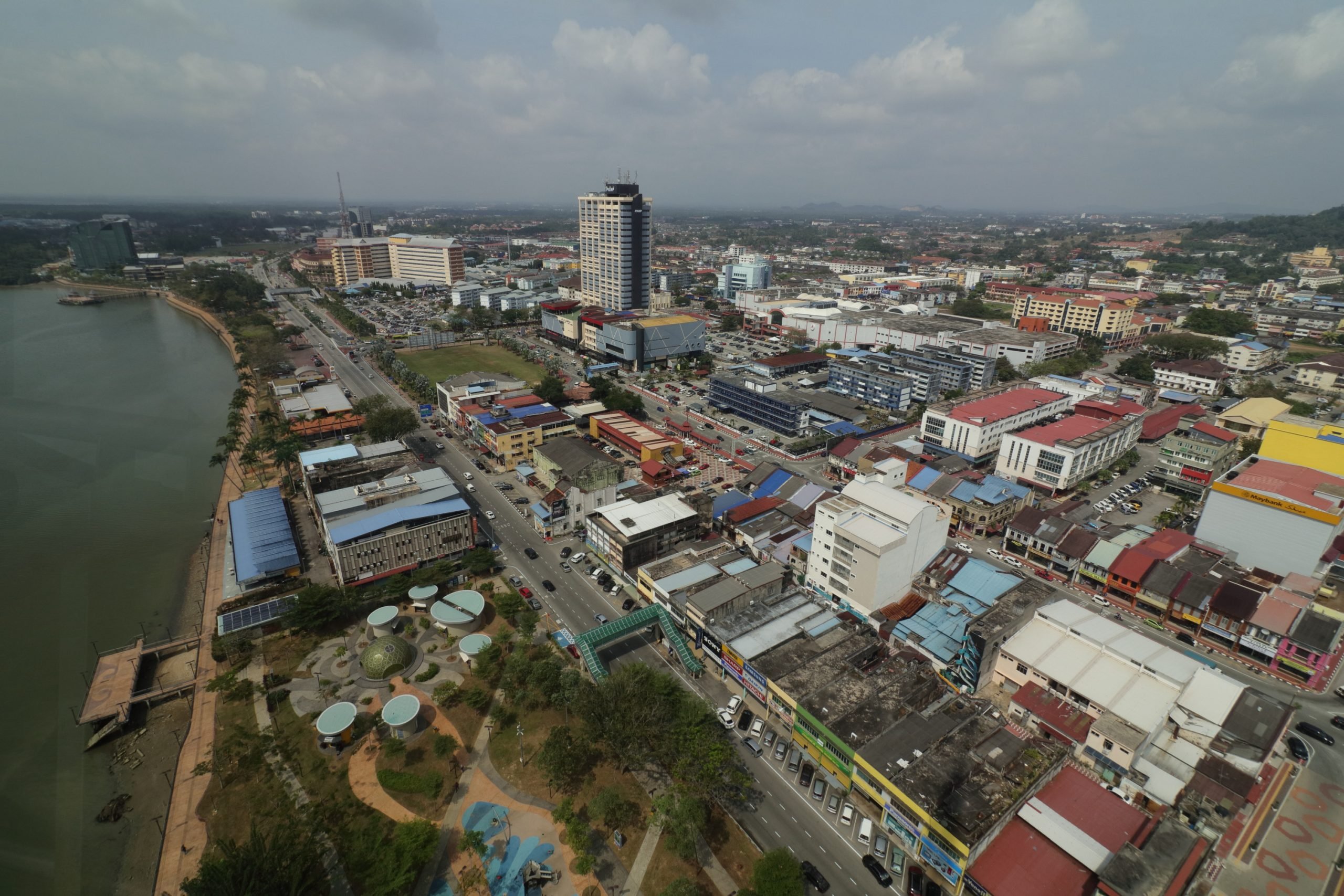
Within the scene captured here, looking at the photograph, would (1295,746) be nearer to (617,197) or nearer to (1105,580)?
(1105,580)

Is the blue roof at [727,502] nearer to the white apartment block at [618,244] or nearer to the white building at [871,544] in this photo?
the white building at [871,544]

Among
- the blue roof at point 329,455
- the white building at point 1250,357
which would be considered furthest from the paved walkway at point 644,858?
the white building at point 1250,357

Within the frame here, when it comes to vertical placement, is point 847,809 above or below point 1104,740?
below

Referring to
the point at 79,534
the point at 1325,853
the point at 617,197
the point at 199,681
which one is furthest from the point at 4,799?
the point at 617,197

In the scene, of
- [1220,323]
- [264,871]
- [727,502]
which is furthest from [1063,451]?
[1220,323]

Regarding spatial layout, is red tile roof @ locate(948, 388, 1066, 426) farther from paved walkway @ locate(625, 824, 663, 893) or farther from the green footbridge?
paved walkway @ locate(625, 824, 663, 893)
